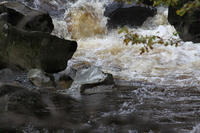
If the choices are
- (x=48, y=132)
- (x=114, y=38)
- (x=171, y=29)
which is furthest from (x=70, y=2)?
(x=48, y=132)

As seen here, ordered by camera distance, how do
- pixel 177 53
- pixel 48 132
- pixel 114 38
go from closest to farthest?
1. pixel 48 132
2. pixel 177 53
3. pixel 114 38

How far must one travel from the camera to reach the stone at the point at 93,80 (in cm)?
571

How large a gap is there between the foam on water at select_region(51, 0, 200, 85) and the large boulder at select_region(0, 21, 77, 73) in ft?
5.18

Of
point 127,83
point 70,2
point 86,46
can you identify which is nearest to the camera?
point 127,83

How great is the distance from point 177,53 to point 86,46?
12.9ft

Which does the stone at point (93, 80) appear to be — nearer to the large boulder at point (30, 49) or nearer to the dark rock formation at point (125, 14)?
the large boulder at point (30, 49)

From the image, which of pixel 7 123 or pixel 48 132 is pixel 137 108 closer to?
pixel 48 132

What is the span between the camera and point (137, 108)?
4.66 metres

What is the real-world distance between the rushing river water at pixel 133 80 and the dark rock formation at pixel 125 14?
0.36 meters

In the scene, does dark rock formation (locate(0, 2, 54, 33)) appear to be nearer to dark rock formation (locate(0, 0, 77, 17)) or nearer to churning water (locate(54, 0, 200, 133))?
churning water (locate(54, 0, 200, 133))

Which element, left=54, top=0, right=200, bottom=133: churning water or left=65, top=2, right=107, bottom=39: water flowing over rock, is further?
left=65, top=2, right=107, bottom=39: water flowing over rock

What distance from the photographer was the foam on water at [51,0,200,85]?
7691 millimetres

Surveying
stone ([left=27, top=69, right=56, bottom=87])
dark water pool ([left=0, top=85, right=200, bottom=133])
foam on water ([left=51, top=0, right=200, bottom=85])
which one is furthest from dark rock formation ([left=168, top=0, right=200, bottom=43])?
stone ([left=27, top=69, right=56, bottom=87])

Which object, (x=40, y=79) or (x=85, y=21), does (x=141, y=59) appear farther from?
(x=85, y=21)
